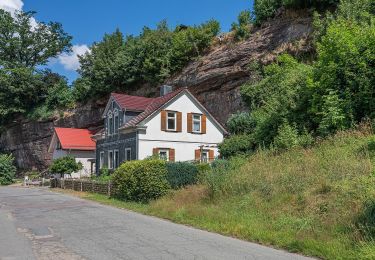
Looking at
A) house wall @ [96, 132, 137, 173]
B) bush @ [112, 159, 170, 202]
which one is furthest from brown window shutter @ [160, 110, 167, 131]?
bush @ [112, 159, 170, 202]

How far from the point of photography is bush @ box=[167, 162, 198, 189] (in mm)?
19531

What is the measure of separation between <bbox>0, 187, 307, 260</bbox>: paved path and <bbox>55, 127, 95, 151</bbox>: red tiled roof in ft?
106

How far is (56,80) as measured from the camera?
208 feet

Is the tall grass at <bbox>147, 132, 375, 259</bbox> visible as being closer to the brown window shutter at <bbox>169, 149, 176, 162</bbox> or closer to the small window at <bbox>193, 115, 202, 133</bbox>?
the brown window shutter at <bbox>169, 149, 176, 162</bbox>

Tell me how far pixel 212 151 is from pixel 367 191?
27.1 meters

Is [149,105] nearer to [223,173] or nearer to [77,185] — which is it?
[77,185]

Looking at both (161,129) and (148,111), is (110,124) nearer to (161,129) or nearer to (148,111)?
(148,111)

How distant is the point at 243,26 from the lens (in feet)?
131

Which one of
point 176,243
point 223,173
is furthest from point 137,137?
point 176,243

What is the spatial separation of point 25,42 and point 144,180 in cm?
5075

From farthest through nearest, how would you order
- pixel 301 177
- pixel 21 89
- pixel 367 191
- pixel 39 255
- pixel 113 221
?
pixel 21 89
pixel 113 221
pixel 301 177
pixel 367 191
pixel 39 255

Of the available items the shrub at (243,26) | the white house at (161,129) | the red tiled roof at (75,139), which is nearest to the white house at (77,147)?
the red tiled roof at (75,139)

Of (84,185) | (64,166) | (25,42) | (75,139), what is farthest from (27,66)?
(84,185)

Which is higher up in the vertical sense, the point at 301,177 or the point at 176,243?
the point at 301,177
